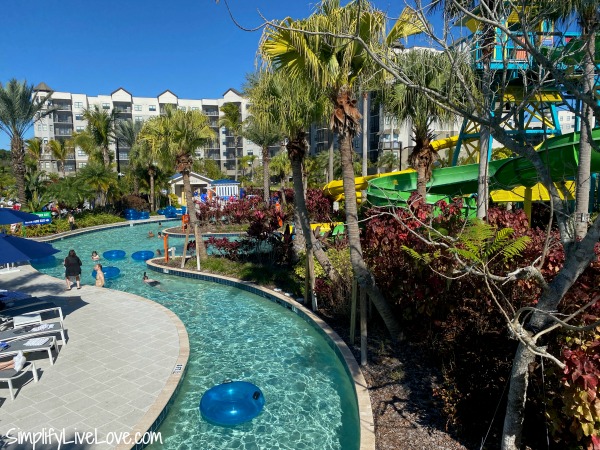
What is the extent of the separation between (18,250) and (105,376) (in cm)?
346

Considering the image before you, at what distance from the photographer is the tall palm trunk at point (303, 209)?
1041cm

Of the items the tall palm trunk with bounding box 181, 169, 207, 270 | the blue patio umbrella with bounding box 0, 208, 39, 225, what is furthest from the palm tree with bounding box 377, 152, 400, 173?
the blue patio umbrella with bounding box 0, 208, 39, 225

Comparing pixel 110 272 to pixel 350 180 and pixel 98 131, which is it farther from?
pixel 98 131

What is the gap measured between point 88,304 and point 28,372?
4394mm

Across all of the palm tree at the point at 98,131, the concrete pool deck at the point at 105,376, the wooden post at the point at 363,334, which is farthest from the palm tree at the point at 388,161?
the wooden post at the point at 363,334

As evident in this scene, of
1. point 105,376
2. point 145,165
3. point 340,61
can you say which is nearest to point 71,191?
point 145,165

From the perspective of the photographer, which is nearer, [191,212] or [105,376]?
[105,376]

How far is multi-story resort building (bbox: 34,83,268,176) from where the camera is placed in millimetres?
75500

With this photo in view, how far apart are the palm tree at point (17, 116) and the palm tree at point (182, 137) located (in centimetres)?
1404

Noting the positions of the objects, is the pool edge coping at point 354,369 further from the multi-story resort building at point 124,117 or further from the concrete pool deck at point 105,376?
the multi-story resort building at point 124,117

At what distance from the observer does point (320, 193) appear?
2292cm

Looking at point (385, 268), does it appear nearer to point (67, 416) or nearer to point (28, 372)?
point (67, 416)

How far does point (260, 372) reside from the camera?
7.82 m

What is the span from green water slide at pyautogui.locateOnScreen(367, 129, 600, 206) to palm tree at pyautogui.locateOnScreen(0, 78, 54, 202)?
22733 millimetres
